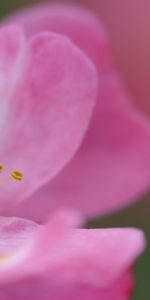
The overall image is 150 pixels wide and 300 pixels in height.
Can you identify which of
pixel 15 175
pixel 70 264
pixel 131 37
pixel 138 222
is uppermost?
pixel 131 37

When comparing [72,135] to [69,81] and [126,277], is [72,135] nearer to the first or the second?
[69,81]

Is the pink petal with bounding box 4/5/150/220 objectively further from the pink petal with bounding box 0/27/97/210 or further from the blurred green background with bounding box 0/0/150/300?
the blurred green background with bounding box 0/0/150/300

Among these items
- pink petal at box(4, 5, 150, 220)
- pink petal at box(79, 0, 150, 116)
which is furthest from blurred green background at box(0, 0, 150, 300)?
pink petal at box(4, 5, 150, 220)

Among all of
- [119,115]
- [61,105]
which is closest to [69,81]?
[61,105]

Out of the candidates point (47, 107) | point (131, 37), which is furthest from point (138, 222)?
point (47, 107)

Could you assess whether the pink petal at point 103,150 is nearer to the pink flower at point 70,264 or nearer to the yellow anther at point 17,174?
the yellow anther at point 17,174

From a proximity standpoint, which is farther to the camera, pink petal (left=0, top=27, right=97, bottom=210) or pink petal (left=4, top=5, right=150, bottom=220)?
pink petal (left=4, top=5, right=150, bottom=220)

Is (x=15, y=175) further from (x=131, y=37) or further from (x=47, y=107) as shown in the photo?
(x=131, y=37)
